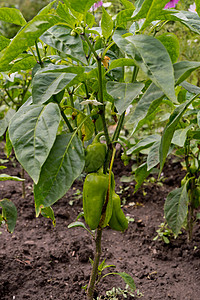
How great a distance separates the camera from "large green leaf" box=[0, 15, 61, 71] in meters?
0.65

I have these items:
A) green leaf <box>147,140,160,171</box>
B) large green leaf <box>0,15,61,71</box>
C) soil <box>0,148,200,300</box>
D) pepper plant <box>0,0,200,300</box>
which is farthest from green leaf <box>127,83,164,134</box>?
soil <box>0,148,200,300</box>

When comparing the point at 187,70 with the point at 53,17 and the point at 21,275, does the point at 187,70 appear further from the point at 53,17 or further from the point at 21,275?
the point at 21,275

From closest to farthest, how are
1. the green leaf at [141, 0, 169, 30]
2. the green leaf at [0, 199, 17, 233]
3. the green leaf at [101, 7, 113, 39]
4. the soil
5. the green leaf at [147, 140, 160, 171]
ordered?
the green leaf at [141, 0, 169, 30]
the green leaf at [101, 7, 113, 39]
the green leaf at [147, 140, 160, 171]
the green leaf at [0, 199, 17, 233]
the soil

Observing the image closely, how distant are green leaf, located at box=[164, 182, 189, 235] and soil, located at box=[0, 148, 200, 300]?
26 cm

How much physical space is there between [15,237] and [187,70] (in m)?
1.52

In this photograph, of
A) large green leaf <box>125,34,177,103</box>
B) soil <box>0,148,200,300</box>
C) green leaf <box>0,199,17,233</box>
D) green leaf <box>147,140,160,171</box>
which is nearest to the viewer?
large green leaf <box>125,34,177,103</box>

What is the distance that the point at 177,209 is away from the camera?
1.51 m

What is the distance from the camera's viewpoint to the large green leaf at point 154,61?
582 mm

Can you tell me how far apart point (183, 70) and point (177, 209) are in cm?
97

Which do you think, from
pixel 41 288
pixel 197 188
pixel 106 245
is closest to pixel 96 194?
pixel 41 288

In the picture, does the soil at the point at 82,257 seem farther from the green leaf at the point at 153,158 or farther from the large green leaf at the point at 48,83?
the large green leaf at the point at 48,83

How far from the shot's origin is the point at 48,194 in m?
0.72

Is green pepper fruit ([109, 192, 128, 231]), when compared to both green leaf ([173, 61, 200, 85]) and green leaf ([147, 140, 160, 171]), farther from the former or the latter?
green leaf ([173, 61, 200, 85])

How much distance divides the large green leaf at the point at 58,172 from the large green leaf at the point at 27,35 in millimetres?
233
